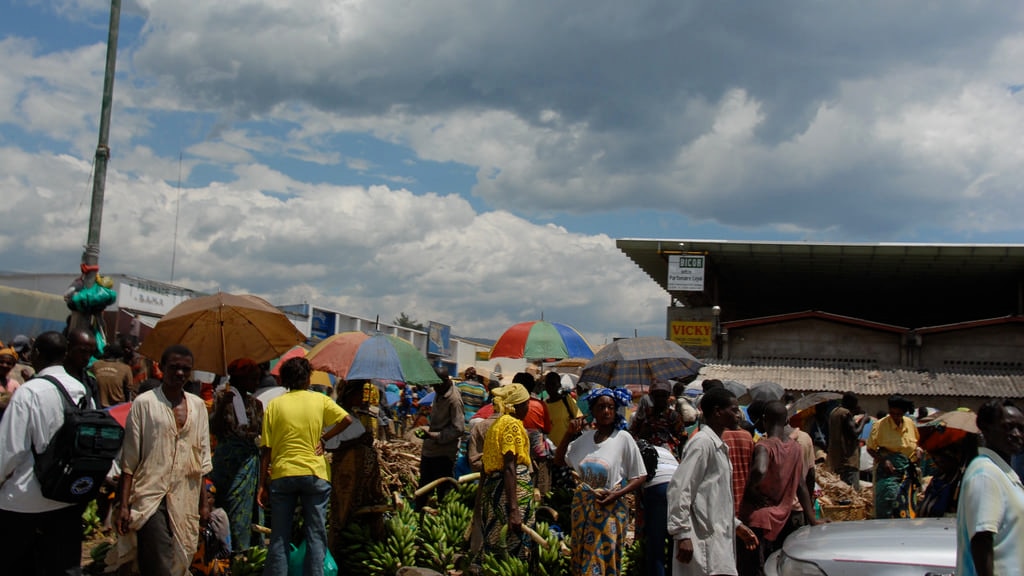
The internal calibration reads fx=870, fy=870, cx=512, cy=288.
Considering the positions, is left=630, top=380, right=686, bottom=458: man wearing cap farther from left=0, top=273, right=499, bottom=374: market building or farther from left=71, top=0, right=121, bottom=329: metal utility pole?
left=0, top=273, right=499, bottom=374: market building

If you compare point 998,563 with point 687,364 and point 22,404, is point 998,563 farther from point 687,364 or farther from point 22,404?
point 687,364

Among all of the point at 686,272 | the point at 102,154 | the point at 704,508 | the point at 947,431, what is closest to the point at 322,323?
the point at 686,272

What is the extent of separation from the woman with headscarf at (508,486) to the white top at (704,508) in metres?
Answer: 1.72

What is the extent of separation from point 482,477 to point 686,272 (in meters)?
23.5

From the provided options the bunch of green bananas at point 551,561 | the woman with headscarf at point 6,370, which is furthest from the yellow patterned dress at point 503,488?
the woman with headscarf at point 6,370

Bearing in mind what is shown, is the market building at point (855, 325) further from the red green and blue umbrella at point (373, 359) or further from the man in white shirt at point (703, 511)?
the man in white shirt at point (703, 511)

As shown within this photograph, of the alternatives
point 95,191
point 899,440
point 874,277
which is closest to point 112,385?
point 95,191

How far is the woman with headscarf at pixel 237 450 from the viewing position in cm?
700

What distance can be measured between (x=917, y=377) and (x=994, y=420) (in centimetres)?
2477

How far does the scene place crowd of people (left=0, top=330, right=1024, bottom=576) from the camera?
466 centimetres

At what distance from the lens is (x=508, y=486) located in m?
6.84

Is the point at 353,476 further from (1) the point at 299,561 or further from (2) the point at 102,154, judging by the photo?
(2) the point at 102,154

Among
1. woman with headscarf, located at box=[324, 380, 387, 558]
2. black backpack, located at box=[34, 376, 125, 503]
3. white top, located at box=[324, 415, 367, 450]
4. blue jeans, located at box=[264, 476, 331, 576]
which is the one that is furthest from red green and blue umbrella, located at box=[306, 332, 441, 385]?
black backpack, located at box=[34, 376, 125, 503]

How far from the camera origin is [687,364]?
10.6 m
